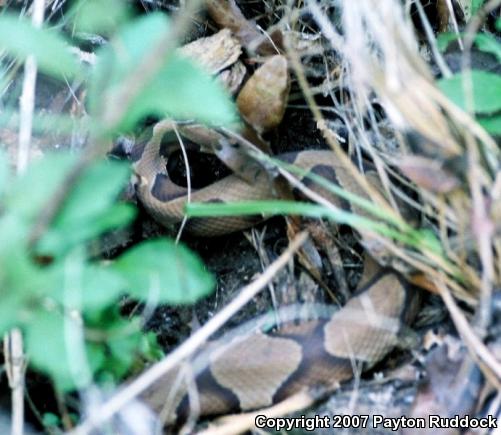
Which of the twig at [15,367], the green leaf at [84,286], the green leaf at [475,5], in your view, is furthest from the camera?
the green leaf at [475,5]

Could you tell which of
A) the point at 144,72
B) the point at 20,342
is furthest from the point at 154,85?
the point at 20,342

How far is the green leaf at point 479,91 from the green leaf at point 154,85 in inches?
35.5

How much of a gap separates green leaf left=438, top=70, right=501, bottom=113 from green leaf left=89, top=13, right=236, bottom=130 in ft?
2.96

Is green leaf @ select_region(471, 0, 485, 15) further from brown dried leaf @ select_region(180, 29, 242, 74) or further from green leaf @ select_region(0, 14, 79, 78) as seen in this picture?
green leaf @ select_region(0, 14, 79, 78)

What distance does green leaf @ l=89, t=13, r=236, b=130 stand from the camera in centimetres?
124

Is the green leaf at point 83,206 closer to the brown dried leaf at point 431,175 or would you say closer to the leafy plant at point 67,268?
the leafy plant at point 67,268

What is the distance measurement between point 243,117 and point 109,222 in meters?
1.44

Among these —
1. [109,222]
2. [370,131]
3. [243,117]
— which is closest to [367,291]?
[370,131]

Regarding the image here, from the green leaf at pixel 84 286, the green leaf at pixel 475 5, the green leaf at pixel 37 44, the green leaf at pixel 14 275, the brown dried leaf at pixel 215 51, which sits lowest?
the brown dried leaf at pixel 215 51

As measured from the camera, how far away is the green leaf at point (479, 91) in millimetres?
1954

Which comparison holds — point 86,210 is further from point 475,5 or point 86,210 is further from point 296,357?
point 475,5

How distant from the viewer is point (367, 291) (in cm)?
233

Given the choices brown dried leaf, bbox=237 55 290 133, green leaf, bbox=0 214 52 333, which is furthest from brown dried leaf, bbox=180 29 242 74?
green leaf, bbox=0 214 52 333

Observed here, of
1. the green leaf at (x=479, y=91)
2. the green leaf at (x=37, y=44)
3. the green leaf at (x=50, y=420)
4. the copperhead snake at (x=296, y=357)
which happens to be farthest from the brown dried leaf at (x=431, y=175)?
the green leaf at (x=50, y=420)
